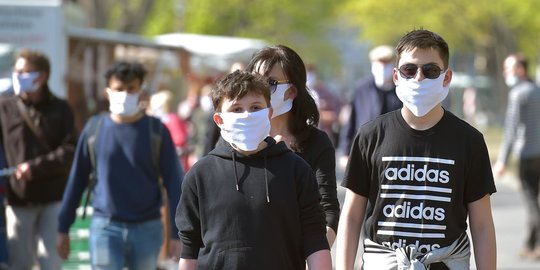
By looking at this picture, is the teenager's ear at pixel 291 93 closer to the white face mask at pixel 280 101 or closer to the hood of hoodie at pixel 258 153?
the white face mask at pixel 280 101

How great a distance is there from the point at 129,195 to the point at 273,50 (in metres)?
1.98

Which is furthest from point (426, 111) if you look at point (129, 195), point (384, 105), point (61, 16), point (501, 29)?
point (501, 29)

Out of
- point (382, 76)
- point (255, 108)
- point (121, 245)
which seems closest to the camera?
point (255, 108)

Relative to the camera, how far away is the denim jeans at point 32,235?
8.82 m

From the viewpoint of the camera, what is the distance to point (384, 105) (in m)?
10.6

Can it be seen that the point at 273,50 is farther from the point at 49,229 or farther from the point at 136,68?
the point at 49,229

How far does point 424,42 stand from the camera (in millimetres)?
5258

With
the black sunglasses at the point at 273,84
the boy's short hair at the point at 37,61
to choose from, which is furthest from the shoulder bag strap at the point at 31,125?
the black sunglasses at the point at 273,84

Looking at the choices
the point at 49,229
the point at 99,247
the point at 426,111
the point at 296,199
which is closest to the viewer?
the point at 296,199

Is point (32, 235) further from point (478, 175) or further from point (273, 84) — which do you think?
point (478, 175)

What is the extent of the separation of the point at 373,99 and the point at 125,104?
140 inches

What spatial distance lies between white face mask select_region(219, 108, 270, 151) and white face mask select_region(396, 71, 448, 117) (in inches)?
27.2

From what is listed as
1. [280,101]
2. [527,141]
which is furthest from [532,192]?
[280,101]

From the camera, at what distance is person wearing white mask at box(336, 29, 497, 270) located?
17.0 ft
